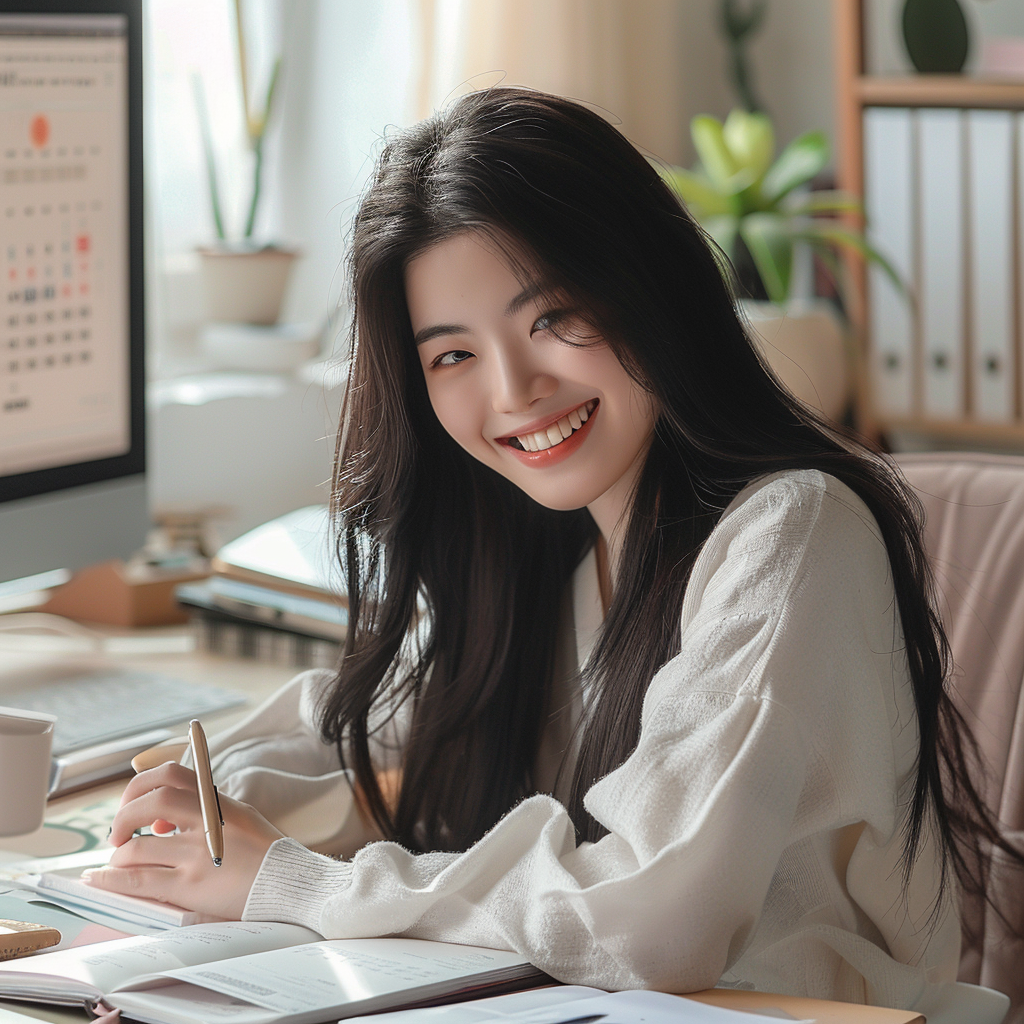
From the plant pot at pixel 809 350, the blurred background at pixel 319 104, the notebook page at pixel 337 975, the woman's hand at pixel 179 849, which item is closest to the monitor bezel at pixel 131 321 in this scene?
the woman's hand at pixel 179 849

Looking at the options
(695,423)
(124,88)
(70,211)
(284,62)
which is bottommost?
(695,423)

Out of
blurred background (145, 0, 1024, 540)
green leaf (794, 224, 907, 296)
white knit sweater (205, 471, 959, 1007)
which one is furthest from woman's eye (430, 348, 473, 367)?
green leaf (794, 224, 907, 296)

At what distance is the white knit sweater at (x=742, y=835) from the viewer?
0.70 metres

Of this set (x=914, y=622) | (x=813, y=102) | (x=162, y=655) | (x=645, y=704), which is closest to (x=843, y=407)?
(x=813, y=102)

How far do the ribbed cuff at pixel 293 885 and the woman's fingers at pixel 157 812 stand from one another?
76 millimetres

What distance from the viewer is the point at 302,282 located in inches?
95.7

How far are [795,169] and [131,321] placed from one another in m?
1.41

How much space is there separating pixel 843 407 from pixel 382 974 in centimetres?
185

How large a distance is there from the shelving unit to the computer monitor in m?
1.36

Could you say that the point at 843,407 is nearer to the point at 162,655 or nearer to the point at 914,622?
the point at 162,655

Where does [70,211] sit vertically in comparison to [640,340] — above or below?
above

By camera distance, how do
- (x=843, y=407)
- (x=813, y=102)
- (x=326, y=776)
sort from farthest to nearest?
(x=813, y=102) < (x=843, y=407) < (x=326, y=776)

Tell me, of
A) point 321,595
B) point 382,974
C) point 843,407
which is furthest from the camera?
point 843,407

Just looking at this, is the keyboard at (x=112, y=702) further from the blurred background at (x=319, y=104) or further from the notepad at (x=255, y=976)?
the blurred background at (x=319, y=104)
